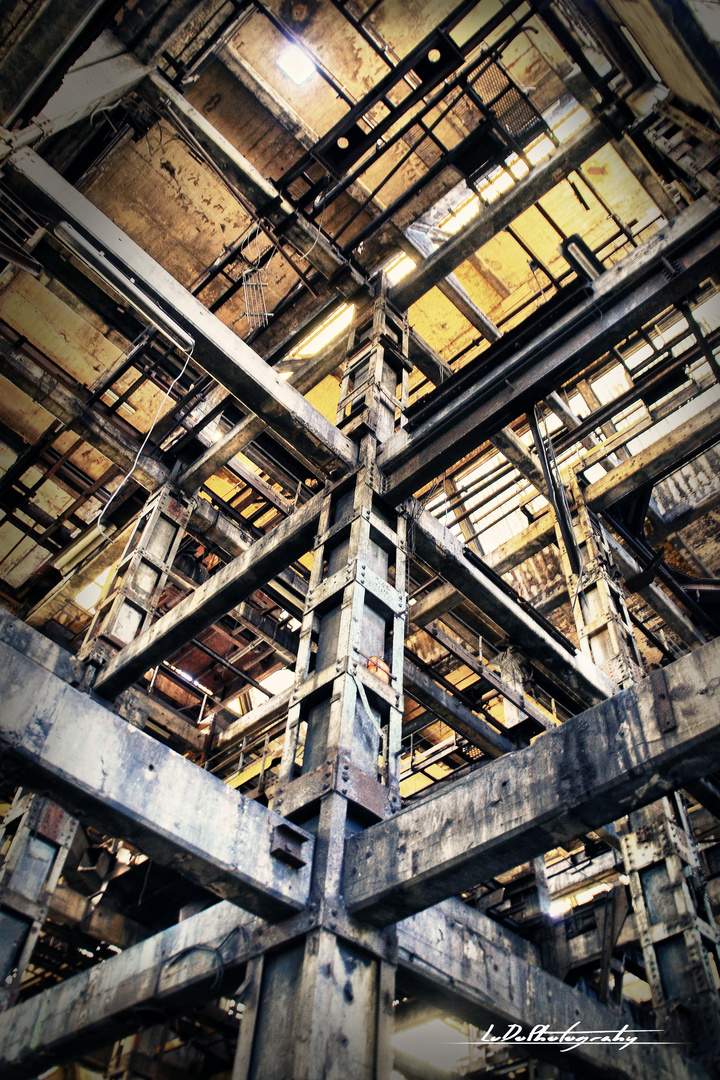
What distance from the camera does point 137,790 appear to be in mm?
4027

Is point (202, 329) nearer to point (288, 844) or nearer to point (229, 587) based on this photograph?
point (229, 587)

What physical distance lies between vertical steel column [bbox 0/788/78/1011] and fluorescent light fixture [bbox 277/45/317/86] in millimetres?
12845

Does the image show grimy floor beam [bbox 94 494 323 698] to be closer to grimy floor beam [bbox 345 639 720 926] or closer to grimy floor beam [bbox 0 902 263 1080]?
grimy floor beam [bbox 0 902 263 1080]

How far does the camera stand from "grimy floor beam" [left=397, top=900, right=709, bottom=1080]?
4.83 m

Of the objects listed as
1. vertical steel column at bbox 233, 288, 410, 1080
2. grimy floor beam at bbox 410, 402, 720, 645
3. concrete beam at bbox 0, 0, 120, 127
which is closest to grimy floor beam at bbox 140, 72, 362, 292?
vertical steel column at bbox 233, 288, 410, 1080

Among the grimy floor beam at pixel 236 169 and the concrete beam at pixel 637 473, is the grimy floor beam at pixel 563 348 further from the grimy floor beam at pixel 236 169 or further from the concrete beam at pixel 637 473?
the concrete beam at pixel 637 473

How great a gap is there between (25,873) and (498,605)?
601cm

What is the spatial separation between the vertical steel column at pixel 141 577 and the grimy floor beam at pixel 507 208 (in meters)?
4.82

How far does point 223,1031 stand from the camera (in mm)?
11992

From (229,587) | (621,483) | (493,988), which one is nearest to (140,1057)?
(229,587)

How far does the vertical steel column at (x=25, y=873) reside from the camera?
24.8 feet

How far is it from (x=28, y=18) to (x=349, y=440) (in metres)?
4.85

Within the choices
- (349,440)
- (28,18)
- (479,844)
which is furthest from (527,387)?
(28,18)

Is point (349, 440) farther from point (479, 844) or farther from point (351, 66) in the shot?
point (351, 66)
